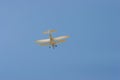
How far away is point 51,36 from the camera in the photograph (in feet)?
419

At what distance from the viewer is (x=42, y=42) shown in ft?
411

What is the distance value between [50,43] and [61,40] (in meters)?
6.36

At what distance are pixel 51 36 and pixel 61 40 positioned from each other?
8.82m

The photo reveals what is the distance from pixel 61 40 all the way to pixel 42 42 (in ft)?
30.2

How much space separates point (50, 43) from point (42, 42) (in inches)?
130

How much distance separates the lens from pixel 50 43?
124375 mm

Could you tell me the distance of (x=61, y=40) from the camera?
120 meters

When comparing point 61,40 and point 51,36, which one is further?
point 51,36

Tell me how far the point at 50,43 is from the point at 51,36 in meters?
4.26

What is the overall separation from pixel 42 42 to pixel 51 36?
491 cm
